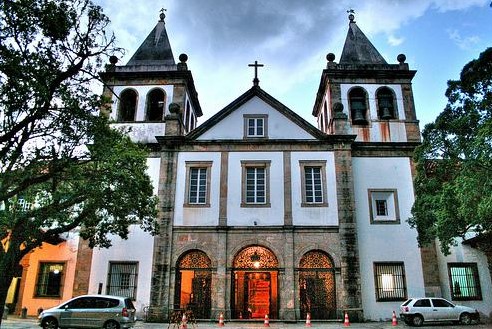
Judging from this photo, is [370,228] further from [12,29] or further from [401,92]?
[12,29]

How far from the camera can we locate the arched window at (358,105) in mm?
24763

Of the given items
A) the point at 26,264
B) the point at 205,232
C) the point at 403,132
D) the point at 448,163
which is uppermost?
the point at 403,132

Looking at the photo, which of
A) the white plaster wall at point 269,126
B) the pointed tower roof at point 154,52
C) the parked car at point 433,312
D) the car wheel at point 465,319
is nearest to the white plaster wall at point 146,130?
the white plaster wall at point 269,126

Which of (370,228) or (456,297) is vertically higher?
(370,228)

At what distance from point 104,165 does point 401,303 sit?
1558 cm

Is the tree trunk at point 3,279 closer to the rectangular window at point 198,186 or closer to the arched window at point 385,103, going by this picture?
the rectangular window at point 198,186

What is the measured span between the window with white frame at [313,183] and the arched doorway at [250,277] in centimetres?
347

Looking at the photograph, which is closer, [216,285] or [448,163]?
[448,163]

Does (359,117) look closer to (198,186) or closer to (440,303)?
(198,186)

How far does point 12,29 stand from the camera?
9.39 metres

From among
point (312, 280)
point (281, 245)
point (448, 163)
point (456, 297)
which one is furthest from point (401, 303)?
point (448, 163)

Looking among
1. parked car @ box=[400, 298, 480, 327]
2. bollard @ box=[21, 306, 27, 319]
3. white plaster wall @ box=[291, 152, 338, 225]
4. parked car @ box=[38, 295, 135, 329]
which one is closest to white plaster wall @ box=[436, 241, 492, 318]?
parked car @ box=[400, 298, 480, 327]

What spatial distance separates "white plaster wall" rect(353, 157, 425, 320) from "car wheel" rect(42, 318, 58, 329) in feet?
45.8

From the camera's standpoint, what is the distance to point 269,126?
78.1 ft
